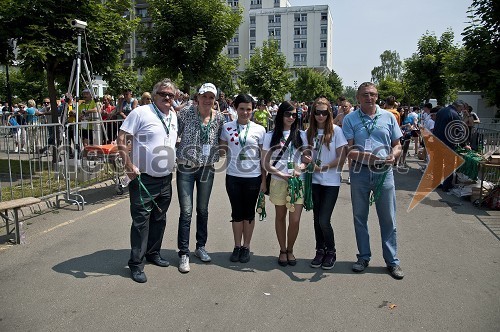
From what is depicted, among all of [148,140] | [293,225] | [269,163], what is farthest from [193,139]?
Result: [293,225]

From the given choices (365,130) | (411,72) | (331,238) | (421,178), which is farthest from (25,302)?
(411,72)

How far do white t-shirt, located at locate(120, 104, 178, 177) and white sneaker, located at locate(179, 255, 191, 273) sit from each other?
100 cm

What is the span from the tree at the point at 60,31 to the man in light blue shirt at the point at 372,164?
6.92 meters

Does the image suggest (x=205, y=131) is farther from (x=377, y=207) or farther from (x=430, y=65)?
(x=430, y=65)

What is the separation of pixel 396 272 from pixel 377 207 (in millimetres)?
739

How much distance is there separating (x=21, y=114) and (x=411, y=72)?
2376 cm

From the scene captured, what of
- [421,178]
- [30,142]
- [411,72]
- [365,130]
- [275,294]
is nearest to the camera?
[275,294]

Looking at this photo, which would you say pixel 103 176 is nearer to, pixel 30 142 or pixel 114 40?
pixel 30 142

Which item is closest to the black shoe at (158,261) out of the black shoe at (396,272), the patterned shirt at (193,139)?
the patterned shirt at (193,139)

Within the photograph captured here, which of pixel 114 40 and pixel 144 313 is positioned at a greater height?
pixel 114 40

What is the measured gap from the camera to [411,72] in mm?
27922

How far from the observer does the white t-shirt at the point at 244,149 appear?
15.4 ft

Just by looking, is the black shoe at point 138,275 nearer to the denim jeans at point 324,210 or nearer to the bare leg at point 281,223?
the bare leg at point 281,223

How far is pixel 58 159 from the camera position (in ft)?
24.9
